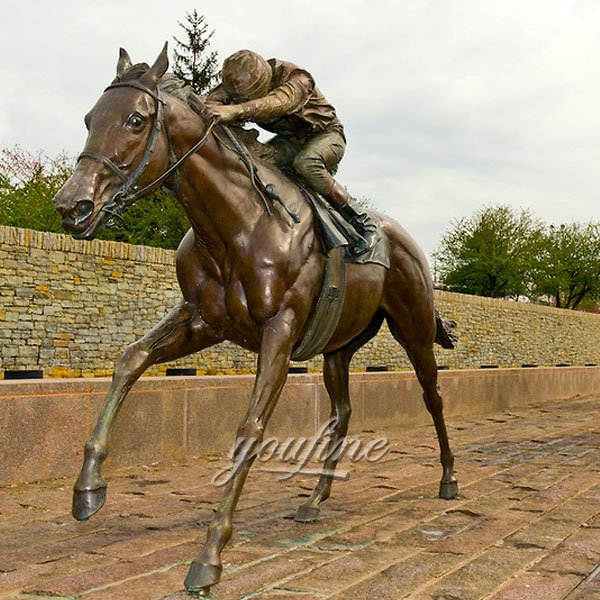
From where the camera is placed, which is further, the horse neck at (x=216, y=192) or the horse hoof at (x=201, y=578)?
the horse neck at (x=216, y=192)

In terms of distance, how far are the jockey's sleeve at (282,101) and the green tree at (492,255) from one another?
149ft

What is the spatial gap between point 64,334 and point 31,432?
247 inches

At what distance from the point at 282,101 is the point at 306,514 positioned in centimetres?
278

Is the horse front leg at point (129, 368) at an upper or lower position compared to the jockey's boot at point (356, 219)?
lower

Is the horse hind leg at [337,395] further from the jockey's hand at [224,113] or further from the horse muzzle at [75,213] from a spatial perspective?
the horse muzzle at [75,213]

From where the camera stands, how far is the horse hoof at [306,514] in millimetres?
4887

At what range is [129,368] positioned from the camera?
400cm

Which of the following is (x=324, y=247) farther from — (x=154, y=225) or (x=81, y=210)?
(x=154, y=225)

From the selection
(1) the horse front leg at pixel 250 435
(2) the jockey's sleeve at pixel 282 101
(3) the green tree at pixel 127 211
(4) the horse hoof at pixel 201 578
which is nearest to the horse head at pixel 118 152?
(2) the jockey's sleeve at pixel 282 101

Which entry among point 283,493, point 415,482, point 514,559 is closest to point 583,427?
point 415,482

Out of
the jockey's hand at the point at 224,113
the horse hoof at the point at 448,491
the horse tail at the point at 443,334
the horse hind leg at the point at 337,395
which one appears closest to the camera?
the jockey's hand at the point at 224,113

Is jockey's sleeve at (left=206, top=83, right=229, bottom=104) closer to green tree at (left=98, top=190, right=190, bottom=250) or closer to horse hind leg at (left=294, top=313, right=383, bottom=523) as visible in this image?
horse hind leg at (left=294, top=313, right=383, bottom=523)

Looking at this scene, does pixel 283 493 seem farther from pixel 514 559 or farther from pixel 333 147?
pixel 333 147

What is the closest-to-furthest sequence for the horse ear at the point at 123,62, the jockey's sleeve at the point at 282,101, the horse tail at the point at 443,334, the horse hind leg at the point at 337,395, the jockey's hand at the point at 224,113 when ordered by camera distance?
the horse ear at the point at 123,62, the jockey's hand at the point at 224,113, the jockey's sleeve at the point at 282,101, the horse hind leg at the point at 337,395, the horse tail at the point at 443,334
